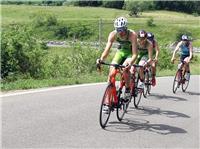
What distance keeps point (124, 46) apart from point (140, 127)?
1.78 m

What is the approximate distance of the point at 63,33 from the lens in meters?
68.6

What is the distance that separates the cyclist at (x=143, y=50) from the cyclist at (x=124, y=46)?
1.71m

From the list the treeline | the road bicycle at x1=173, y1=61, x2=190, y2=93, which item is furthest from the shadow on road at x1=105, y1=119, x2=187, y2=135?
the treeline

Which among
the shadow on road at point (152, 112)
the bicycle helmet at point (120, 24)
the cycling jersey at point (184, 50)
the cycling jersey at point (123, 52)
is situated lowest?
the shadow on road at point (152, 112)

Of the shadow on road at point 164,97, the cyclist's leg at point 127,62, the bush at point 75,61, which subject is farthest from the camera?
the bush at point 75,61

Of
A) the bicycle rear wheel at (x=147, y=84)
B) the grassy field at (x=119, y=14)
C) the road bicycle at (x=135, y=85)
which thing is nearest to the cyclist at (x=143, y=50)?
the road bicycle at (x=135, y=85)

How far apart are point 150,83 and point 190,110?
2.04 metres

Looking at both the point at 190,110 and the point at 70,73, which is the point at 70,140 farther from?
the point at 70,73

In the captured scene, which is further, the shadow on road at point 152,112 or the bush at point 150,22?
the bush at point 150,22

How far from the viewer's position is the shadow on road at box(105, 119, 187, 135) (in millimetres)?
8859

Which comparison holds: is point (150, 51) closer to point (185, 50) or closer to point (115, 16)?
point (185, 50)

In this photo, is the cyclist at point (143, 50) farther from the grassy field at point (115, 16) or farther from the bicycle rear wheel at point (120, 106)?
the grassy field at point (115, 16)

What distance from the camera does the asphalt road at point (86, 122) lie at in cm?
786

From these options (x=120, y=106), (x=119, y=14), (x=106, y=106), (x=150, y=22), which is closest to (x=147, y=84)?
(x=120, y=106)
